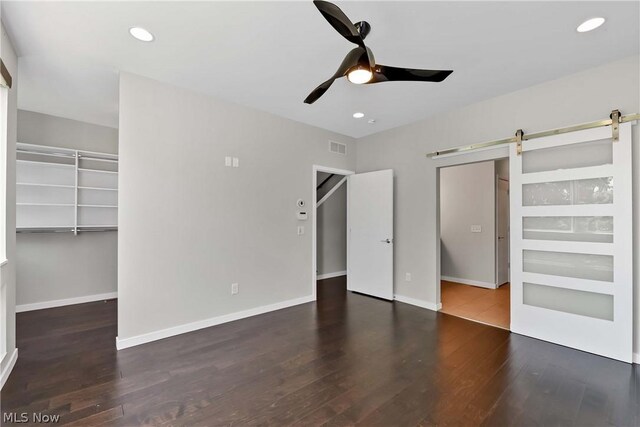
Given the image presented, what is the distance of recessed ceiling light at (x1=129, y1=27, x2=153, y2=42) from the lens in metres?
2.30

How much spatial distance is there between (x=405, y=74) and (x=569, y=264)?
8.82 ft

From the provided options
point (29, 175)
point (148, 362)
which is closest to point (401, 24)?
point (148, 362)

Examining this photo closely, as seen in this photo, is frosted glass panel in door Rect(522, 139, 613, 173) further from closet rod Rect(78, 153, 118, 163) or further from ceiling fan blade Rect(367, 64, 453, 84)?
closet rod Rect(78, 153, 118, 163)

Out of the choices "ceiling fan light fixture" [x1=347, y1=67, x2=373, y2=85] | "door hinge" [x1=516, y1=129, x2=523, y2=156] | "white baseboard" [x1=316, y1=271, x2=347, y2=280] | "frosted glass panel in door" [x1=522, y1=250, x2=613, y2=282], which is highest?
"ceiling fan light fixture" [x1=347, y1=67, x2=373, y2=85]

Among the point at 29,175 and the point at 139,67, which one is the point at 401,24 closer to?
the point at 139,67

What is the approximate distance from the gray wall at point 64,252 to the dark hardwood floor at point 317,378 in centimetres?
69

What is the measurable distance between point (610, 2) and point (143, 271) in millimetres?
4537

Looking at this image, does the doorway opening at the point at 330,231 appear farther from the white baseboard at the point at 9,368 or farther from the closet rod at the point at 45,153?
the white baseboard at the point at 9,368

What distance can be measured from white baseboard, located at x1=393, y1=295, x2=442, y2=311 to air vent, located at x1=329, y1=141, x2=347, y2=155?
2605mm

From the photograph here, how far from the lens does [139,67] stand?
2.87 meters

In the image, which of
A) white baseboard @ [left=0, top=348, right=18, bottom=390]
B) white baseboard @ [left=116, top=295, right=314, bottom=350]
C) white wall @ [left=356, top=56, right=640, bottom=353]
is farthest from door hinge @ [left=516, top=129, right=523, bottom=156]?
white baseboard @ [left=0, top=348, right=18, bottom=390]

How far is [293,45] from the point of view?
8.14 ft

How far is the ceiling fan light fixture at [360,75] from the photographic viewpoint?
2016 millimetres

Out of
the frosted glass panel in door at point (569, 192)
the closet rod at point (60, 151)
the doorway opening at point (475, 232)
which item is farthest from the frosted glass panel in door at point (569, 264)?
the closet rod at point (60, 151)
